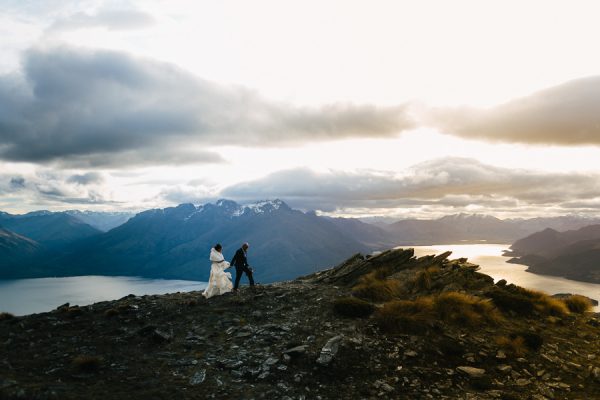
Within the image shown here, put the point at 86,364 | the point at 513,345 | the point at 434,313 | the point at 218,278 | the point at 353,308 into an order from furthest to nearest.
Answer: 1. the point at 218,278
2. the point at 353,308
3. the point at 434,313
4. the point at 513,345
5. the point at 86,364

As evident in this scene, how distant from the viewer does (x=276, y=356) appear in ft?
49.8

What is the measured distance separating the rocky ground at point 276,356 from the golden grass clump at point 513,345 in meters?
0.36

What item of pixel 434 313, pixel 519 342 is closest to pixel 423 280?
pixel 434 313

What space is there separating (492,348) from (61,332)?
850 inches

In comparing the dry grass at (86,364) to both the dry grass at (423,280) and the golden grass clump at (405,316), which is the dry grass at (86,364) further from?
the dry grass at (423,280)

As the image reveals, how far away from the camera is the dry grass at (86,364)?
13914 mm

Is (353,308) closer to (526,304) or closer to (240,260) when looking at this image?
(240,260)

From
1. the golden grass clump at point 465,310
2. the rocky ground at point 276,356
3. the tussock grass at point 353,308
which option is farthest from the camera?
the tussock grass at point 353,308

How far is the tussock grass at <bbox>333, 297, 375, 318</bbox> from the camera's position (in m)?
19.2

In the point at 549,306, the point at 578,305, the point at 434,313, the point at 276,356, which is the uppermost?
the point at 434,313

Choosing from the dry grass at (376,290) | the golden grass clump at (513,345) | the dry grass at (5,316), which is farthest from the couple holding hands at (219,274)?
the golden grass clump at (513,345)

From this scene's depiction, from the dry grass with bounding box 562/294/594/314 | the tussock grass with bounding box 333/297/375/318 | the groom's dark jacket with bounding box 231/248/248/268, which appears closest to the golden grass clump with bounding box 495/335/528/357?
the tussock grass with bounding box 333/297/375/318

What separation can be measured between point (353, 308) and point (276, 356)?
5.85m

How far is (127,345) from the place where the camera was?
1681cm
